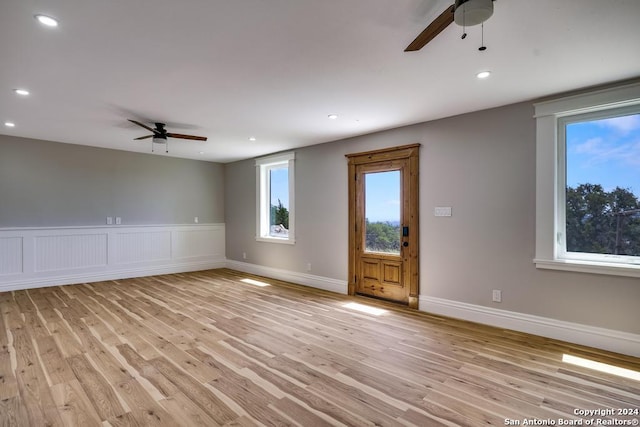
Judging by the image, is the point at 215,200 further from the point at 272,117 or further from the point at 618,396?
the point at 618,396

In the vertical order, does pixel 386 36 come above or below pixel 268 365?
above

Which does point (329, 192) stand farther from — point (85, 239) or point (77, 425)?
point (85, 239)

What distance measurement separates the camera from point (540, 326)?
3.42m

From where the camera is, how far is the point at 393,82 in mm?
3035

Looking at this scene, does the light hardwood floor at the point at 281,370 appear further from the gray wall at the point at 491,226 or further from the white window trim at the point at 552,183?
the white window trim at the point at 552,183

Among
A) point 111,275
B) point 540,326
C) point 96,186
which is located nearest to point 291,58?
point 540,326

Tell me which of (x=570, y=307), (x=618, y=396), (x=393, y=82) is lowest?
(x=618, y=396)

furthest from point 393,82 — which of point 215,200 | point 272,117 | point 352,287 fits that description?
point 215,200

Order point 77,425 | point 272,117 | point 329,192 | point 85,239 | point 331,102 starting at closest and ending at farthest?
1. point 77,425
2. point 331,102
3. point 272,117
4. point 329,192
5. point 85,239

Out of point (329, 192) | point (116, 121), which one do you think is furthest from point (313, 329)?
point (116, 121)

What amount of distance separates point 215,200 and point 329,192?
362cm

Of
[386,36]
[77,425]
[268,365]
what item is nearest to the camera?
[77,425]

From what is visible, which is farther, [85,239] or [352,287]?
[85,239]

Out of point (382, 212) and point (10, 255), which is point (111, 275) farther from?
point (382, 212)
